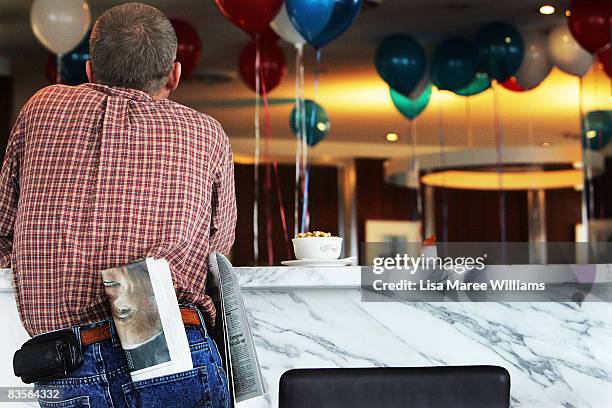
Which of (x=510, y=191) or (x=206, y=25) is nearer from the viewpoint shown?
(x=206, y=25)

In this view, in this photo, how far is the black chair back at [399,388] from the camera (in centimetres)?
122

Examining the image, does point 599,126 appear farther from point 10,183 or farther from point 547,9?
point 10,183

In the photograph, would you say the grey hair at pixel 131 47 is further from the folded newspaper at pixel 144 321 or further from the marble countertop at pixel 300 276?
the marble countertop at pixel 300 276

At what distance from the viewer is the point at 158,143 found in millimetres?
1376

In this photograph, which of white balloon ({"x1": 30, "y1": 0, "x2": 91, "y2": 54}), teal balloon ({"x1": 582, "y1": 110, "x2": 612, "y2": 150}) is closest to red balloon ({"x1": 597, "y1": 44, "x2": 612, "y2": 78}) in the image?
teal balloon ({"x1": 582, "y1": 110, "x2": 612, "y2": 150})

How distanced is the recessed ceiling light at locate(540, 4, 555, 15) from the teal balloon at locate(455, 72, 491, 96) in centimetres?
47

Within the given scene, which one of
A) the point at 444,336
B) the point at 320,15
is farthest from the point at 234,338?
the point at 320,15

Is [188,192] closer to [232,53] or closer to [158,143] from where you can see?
[158,143]

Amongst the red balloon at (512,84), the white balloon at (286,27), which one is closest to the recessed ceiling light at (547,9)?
the red balloon at (512,84)

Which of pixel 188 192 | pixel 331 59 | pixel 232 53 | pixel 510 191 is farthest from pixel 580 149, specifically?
pixel 188 192

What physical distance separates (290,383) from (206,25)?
4.27m

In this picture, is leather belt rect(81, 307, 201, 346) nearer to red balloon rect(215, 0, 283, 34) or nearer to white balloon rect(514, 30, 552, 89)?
red balloon rect(215, 0, 283, 34)

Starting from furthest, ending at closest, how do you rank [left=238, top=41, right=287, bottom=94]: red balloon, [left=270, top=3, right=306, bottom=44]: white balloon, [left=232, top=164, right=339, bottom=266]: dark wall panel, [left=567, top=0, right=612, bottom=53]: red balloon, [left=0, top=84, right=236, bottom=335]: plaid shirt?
[left=232, top=164, right=339, bottom=266]: dark wall panel < [left=238, top=41, right=287, bottom=94]: red balloon < [left=567, top=0, right=612, bottom=53]: red balloon < [left=270, top=3, right=306, bottom=44]: white balloon < [left=0, top=84, right=236, bottom=335]: plaid shirt

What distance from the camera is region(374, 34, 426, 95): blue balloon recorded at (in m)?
5.11
